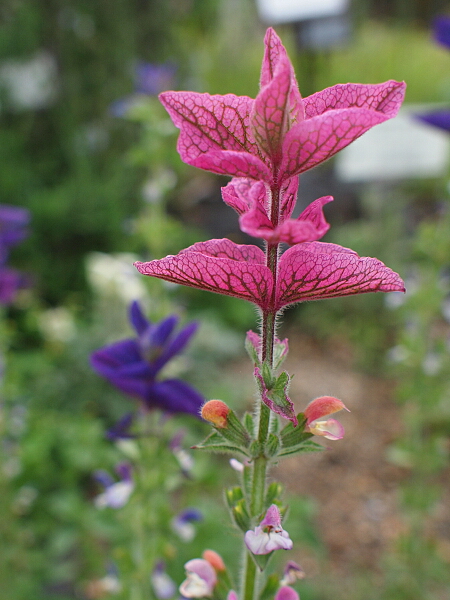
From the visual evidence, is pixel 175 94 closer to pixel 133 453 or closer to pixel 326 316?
pixel 133 453

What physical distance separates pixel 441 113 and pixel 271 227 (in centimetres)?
112

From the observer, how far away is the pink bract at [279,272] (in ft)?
1.66

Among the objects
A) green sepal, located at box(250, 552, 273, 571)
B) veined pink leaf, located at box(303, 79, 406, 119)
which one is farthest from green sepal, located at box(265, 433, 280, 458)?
veined pink leaf, located at box(303, 79, 406, 119)

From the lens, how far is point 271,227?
0.51 metres

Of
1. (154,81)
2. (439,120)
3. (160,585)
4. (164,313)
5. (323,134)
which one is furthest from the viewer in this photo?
(154,81)

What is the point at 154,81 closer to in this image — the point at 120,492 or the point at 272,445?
the point at 120,492

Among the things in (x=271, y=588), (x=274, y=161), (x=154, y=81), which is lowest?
(x=271, y=588)

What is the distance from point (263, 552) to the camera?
546 millimetres

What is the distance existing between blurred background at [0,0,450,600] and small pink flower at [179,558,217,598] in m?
0.87

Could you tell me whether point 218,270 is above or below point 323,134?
below

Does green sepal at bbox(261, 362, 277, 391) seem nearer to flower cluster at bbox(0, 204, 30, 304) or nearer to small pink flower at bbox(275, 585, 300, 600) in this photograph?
small pink flower at bbox(275, 585, 300, 600)

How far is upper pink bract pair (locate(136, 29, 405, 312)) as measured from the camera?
18.7 inches

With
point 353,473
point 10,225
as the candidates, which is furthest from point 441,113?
point 353,473

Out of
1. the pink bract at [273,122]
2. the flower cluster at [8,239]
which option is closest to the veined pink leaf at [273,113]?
the pink bract at [273,122]
